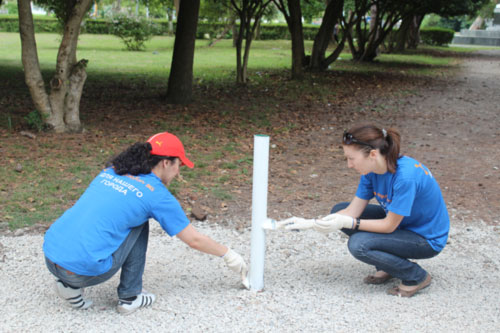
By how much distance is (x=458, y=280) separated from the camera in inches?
137

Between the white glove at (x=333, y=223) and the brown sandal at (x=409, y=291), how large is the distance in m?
0.59

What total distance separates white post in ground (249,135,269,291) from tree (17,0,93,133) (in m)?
4.88

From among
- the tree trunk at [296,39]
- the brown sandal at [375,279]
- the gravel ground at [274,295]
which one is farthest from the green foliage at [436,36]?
the brown sandal at [375,279]

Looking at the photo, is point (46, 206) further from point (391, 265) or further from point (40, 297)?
point (391, 265)

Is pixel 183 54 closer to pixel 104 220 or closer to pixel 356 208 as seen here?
pixel 356 208

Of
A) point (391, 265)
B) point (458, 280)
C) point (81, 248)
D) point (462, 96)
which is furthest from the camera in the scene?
point (462, 96)

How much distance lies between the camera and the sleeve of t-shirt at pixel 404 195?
288 centimetres

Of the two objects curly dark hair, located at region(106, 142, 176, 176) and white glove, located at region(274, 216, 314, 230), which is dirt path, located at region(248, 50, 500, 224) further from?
curly dark hair, located at region(106, 142, 176, 176)

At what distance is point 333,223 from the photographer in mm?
2975

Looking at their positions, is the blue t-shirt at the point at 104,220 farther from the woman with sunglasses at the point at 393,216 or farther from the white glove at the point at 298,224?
the woman with sunglasses at the point at 393,216

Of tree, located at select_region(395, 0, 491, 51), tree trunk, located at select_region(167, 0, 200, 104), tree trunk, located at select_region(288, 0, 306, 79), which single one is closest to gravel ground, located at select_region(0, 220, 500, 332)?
tree trunk, located at select_region(167, 0, 200, 104)

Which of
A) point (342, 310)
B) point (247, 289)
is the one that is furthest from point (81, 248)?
point (342, 310)

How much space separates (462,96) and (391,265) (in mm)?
10249

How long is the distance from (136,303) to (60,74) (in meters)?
4.89
